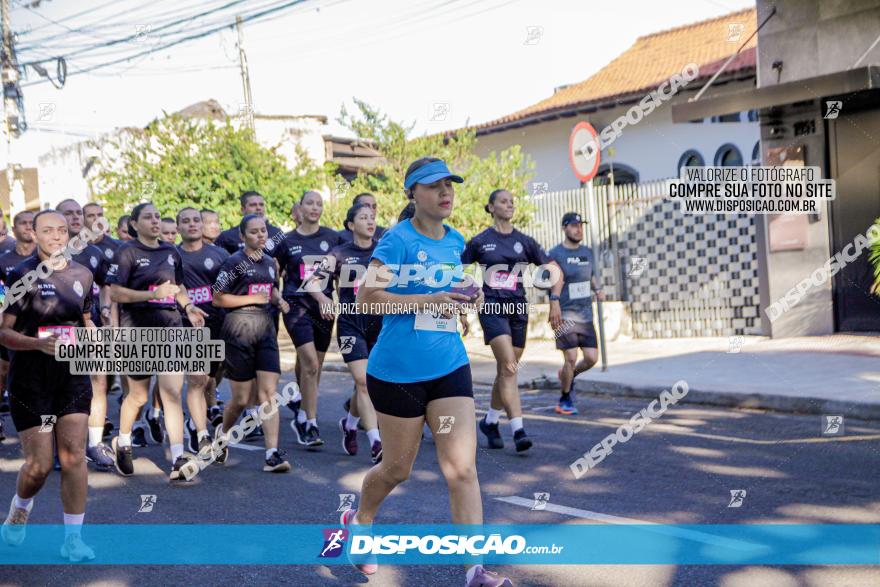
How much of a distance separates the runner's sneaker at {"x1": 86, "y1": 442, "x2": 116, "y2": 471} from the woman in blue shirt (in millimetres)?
4571

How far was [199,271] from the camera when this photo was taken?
9.53 metres

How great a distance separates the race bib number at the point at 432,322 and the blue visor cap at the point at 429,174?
64 cm

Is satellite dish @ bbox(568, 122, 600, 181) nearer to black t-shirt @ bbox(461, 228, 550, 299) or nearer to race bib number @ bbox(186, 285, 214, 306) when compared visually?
black t-shirt @ bbox(461, 228, 550, 299)

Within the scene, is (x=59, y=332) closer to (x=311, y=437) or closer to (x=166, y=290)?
(x=166, y=290)

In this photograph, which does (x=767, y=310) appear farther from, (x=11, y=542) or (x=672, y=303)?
(x=11, y=542)

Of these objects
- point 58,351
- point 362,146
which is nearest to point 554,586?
point 58,351

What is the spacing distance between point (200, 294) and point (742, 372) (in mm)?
6560

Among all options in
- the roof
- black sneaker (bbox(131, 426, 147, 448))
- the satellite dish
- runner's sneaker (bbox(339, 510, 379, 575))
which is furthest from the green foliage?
runner's sneaker (bbox(339, 510, 379, 575))

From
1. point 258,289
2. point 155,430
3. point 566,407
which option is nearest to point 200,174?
point 155,430

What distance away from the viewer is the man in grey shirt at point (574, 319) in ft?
34.9

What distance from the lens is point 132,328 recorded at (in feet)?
27.8

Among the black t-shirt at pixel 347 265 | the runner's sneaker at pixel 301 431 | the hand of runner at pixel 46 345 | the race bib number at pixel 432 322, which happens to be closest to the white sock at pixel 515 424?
the black t-shirt at pixel 347 265

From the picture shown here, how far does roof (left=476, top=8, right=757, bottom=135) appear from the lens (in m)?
23.1

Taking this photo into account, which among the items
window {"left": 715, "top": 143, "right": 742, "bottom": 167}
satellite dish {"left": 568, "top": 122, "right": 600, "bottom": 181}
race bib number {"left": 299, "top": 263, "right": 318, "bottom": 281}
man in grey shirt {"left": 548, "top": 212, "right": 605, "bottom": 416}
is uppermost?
window {"left": 715, "top": 143, "right": 742, "bottom": 167}
